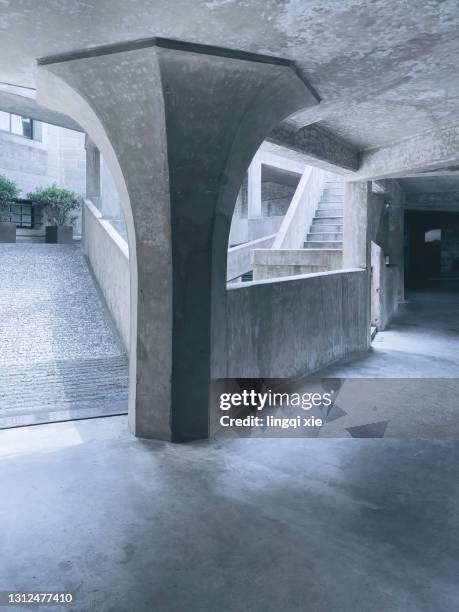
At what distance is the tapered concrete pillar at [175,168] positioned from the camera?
4.08 meters

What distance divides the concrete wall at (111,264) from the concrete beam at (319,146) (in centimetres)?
316

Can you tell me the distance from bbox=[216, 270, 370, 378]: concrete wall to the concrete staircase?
3.55 metres

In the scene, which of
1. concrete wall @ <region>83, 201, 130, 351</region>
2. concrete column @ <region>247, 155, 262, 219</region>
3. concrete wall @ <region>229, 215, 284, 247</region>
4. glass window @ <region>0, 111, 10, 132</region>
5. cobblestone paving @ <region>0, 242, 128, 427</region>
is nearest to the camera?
cobblestone paving @ <region>0, 242, 128, 427</region>

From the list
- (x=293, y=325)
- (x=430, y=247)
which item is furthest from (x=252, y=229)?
(x=430, y=247)

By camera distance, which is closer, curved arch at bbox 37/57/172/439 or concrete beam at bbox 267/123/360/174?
curved arch at bbox 37/57/172/439

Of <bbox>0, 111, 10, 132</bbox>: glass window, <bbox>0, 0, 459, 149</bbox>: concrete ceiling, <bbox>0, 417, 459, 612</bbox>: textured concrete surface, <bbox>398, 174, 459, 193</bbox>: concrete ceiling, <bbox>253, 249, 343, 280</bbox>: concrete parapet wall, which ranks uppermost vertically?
<bbox>0, 111, 10, 132</bbox>: glass window

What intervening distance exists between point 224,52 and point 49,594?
387 cm

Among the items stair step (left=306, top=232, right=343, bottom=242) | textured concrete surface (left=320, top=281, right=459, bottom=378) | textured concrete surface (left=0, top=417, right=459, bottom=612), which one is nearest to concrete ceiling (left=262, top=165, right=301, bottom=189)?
stair step (left=306, top=232, right=343, bottom=242)

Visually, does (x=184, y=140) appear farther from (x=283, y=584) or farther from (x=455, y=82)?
(x=283, y=584)

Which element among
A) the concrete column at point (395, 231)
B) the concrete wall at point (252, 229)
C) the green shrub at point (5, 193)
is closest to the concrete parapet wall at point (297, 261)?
the concrete column at point (395, 231)

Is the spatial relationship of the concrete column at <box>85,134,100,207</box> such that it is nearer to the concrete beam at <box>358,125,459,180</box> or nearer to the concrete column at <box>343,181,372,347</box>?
the concrete column at <box>343,181,372,347</box>

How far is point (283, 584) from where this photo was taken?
8.93 ft

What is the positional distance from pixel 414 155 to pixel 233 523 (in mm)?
6292

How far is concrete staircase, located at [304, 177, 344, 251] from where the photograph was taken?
1292 cm
